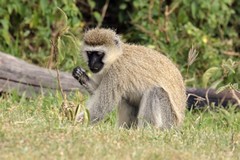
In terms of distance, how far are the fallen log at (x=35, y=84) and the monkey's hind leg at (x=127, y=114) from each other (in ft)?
3.72

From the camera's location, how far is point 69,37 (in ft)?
26.5

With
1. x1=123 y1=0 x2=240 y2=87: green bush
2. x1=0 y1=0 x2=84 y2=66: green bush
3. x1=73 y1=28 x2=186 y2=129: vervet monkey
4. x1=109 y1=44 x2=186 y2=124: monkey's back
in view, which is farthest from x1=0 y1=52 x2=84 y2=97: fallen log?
x1=123 y1=0 x2=240 y2=87: green bush

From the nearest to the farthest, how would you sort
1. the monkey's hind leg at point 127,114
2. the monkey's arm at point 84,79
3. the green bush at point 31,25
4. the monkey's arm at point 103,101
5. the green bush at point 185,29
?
the monkey's arm at point 103,101 → the monkey's arm at point 84,79 → the monkey's hind leg at point 127,114 → the green bush at point 31,25 → the green bush at point 185,29

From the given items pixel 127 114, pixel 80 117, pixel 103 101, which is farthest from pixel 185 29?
pixel 80 117

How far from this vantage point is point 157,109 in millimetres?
8664

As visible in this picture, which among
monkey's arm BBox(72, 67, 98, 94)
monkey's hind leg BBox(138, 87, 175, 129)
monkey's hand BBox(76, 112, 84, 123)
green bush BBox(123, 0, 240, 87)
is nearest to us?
monkey's hand BBox(76, 112, 84, 123)

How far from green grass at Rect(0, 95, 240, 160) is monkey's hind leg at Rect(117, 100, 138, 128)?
36.7 inches

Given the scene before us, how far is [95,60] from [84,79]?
0.24 meters

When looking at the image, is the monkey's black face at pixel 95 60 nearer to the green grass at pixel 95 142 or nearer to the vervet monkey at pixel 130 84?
the vervet monkey at pixel 130 84

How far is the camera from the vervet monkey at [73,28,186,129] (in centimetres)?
859

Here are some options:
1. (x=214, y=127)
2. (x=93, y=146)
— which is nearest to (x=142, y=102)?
(x=214, y=127)

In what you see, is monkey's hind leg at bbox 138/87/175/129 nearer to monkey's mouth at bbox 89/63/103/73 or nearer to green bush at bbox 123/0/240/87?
monkey's mouth at bbox 89/63/103/73

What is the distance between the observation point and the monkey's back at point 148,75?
867 centimetres

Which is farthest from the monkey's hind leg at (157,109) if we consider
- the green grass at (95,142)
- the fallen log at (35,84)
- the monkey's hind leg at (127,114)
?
the fallen log at (35,84)
